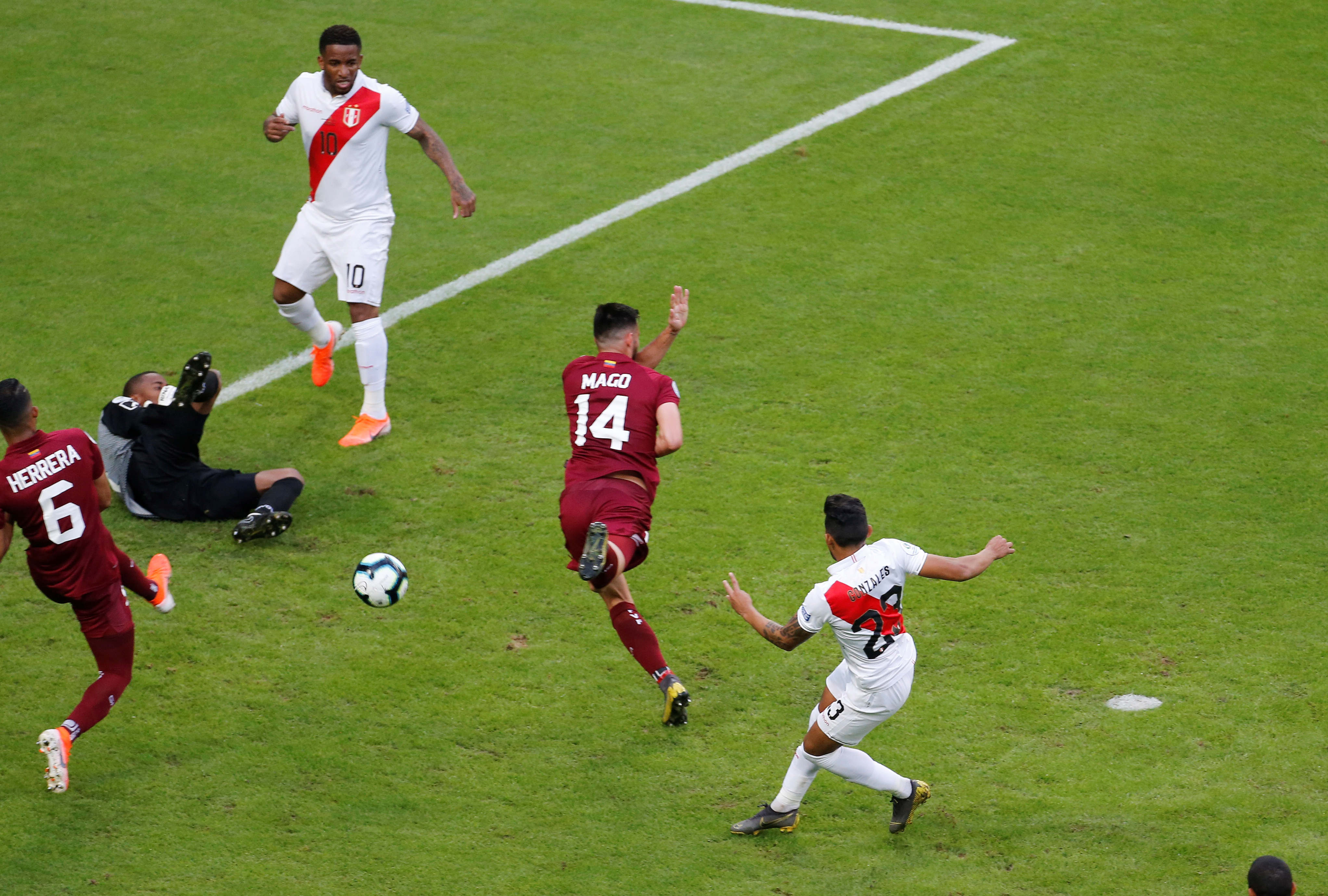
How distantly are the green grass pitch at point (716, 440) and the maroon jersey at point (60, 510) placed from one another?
98 centimetres

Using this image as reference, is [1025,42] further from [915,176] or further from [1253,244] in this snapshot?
[1253,244]

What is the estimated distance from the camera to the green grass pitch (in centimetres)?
695

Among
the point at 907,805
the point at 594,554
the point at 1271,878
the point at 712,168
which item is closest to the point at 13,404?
the point at 594,554

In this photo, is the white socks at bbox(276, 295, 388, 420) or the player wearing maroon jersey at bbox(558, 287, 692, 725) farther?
the white socks at bbox(276, 295, 388, 420)

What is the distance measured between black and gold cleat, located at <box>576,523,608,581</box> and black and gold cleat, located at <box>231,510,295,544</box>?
2.84 metres

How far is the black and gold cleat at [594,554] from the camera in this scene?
696cm

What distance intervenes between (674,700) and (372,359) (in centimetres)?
405

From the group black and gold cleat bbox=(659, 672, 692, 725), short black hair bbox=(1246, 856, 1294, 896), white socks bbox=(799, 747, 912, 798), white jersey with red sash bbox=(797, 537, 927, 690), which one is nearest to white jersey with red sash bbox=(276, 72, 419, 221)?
black and gold cleat bbox=(659, 672, 692, 725)

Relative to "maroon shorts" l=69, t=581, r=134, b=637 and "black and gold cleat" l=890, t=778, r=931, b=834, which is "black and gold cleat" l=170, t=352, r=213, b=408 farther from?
"black and gold cleat" l=890, t=778, r=931, b=834

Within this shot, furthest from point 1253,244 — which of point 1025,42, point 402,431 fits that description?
point 402,431

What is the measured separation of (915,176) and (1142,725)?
24.8 feet

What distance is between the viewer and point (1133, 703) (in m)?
7.76

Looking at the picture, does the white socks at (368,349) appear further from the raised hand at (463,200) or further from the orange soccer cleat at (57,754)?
the orange soccer cleat at (57,754)

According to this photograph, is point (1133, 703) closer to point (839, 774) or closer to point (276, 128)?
point (839, 774)
